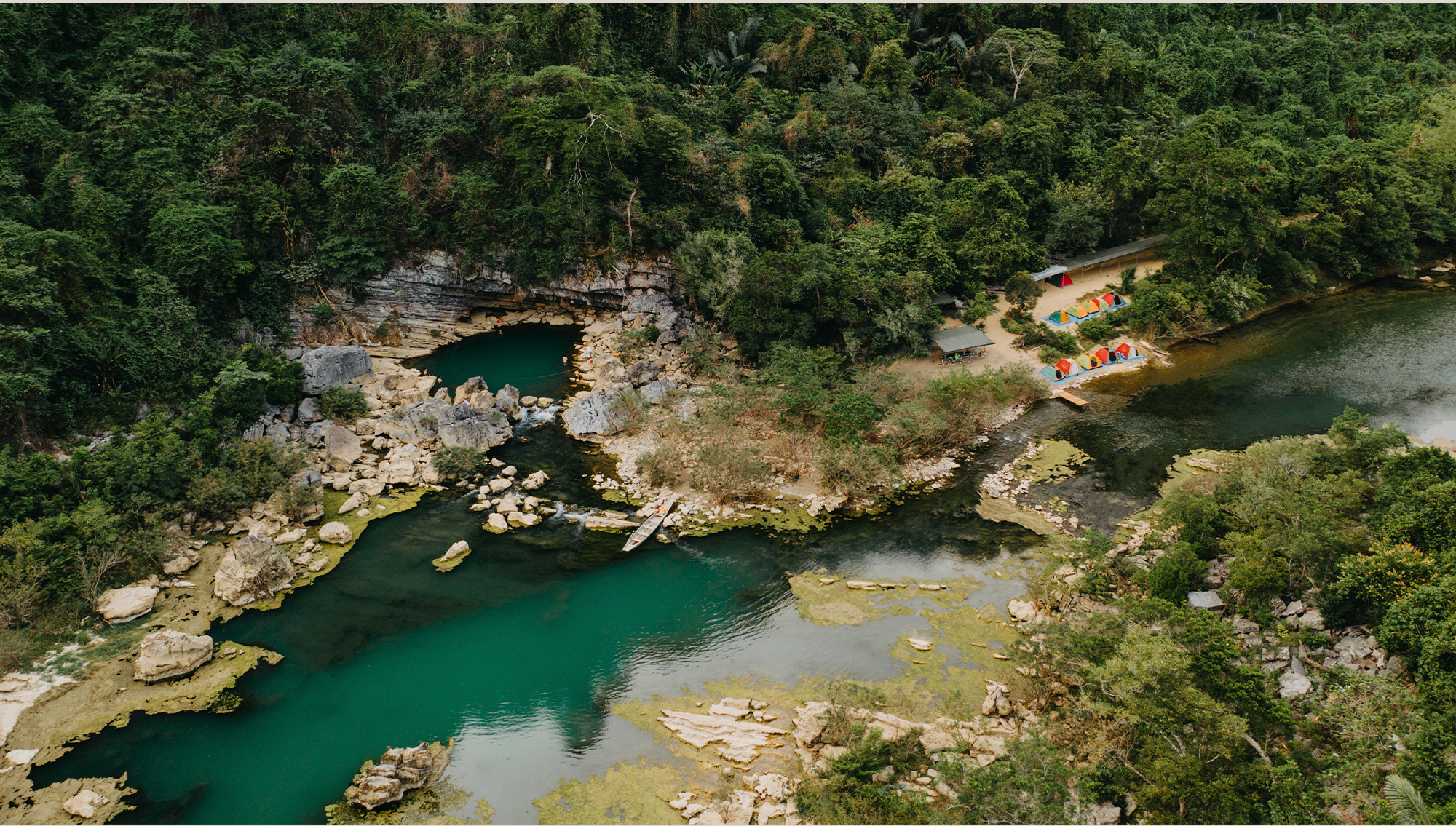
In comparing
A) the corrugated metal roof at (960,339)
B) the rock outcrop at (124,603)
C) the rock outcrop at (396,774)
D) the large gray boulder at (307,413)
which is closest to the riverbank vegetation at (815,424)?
the corrugated metal roof at (960,339)

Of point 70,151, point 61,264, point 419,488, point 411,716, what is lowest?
point 411,716

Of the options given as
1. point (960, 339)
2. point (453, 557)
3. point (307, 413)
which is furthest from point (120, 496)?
point (960, 339)

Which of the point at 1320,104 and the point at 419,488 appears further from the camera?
the point at 1320,104

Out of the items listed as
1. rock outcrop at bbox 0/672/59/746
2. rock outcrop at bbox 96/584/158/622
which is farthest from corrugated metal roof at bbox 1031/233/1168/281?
rock outcrop at bbox 0/672/59/746

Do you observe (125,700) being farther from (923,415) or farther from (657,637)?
(923,415)

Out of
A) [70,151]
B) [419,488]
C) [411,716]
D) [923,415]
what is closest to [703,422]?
[923,415]

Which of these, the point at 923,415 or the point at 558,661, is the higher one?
the point at 923,415

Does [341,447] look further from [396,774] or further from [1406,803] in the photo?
[1406,803]
